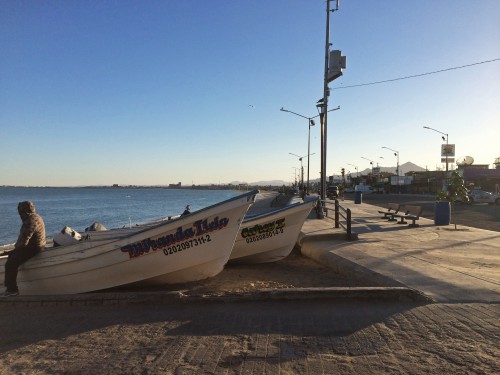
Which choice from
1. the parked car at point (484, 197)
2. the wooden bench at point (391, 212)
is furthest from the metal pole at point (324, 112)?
the parked car at point (484, 197)

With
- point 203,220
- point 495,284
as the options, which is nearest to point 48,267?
point 203,220

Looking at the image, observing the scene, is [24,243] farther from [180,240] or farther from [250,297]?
[250,297]

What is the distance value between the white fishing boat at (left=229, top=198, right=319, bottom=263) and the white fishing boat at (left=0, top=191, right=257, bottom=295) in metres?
2.51

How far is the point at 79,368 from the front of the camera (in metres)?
3.89

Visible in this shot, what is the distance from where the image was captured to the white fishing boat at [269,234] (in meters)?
10.2

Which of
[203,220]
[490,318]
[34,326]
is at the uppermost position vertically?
[203,220]

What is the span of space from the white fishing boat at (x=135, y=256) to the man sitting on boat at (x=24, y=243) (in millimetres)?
302

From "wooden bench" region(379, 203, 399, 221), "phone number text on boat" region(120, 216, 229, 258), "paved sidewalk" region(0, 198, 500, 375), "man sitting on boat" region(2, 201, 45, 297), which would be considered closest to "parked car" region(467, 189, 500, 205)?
"wooden bench" region(379, 203, 399, 221)

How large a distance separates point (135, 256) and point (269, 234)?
13.4ft

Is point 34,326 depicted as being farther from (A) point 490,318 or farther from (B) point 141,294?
(A) point 490,318

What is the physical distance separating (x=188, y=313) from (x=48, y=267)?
358cm

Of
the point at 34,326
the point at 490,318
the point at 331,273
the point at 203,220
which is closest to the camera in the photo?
the point at 490,318

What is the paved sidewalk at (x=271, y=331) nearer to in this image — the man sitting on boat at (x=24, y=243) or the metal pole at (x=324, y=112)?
the man sitting on boat at (x=24, y=243)

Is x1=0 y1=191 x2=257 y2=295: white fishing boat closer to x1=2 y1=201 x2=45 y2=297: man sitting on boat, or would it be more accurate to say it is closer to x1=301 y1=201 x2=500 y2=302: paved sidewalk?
x1=2 y1=201 x2=45 y2=297: man sitting on boat
